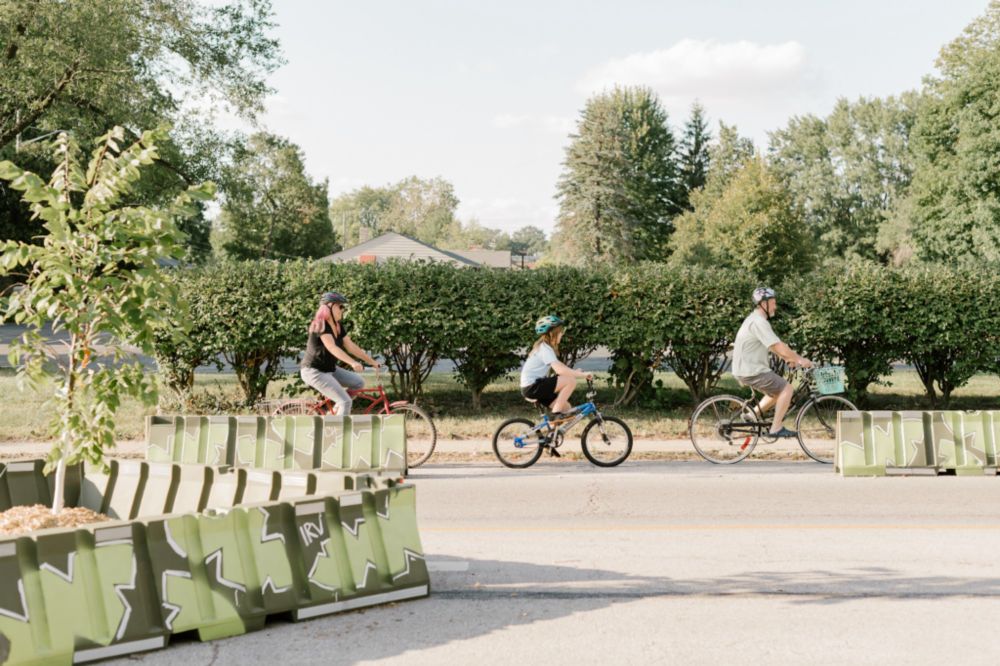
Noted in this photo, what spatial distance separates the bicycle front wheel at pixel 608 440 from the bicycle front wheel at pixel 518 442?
0.55 meters

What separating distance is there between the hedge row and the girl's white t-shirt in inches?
131

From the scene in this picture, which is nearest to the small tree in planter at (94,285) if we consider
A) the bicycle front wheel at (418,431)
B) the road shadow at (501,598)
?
the road shadow at (501,598)

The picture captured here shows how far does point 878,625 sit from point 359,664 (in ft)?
9.55

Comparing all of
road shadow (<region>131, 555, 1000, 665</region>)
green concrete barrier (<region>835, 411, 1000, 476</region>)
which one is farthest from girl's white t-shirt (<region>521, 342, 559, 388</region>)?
road shadow (<region>131, 555, 1000, 665</region>)

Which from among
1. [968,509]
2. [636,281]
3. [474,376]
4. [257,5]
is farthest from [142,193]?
[968,509]

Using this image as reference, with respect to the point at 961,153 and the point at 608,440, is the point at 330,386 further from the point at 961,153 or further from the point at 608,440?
the point at 961,153

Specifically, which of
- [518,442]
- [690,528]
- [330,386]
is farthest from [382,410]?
[690,528]

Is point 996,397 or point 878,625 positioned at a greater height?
point 996,397

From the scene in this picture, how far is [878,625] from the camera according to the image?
18.7 feet

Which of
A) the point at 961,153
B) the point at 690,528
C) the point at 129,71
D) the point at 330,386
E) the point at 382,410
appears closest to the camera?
the point at 690,528

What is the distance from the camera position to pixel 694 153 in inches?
→ 3590

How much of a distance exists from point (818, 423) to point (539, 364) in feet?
11.4

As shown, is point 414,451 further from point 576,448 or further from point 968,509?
point 968,509

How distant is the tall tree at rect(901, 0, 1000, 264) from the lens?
44094mm
